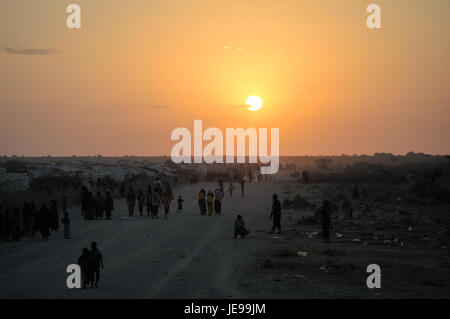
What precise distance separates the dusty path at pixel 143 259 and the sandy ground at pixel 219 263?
0.09 feet

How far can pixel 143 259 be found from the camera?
21.7m

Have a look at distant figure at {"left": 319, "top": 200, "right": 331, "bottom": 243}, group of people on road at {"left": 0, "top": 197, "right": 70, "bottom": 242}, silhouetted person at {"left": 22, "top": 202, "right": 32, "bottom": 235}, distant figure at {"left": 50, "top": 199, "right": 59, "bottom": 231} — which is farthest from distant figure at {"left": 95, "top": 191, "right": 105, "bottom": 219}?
distant figure at {"left": 319, "top": 200, "right": 331, "bottom": 243}

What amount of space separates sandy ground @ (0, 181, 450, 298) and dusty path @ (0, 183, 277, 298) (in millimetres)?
27

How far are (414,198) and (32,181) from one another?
1100 inches

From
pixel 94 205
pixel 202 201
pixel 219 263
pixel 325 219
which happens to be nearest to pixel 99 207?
pixel 94 205

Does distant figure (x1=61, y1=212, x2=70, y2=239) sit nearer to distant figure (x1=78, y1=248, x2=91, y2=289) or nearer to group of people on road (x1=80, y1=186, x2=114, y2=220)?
group of people on road (x1=80, y1=186, x2=114, y2=220)

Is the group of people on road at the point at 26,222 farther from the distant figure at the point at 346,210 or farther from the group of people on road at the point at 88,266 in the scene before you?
the distant figure at the point at 346,210

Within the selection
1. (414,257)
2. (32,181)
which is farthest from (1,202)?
(414,257)

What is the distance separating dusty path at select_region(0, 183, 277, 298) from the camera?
1623 centimetres

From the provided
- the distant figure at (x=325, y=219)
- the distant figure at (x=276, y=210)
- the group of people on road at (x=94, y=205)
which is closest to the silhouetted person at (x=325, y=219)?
the distant figure at (x=325, y=219)

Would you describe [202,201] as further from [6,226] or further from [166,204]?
[6,226]

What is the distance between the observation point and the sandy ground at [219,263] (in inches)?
640

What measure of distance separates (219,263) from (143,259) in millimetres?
2619
